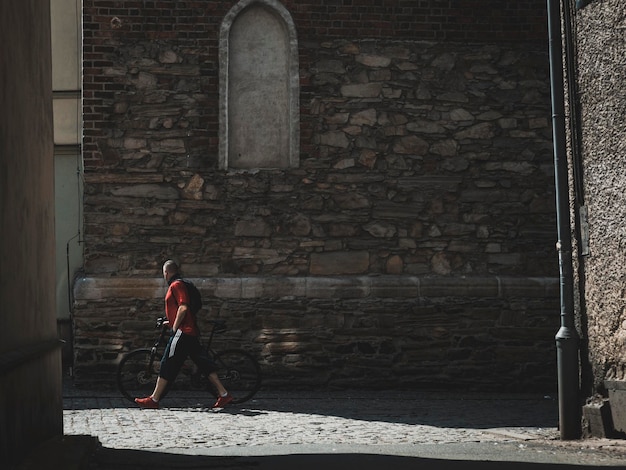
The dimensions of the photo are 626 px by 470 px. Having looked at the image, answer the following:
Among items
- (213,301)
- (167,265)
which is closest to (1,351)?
(167,265)

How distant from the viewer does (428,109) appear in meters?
14.0

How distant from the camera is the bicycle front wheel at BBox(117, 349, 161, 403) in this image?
40.7 ft

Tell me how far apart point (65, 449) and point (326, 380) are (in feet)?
23.3

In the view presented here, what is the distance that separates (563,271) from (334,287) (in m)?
4.85

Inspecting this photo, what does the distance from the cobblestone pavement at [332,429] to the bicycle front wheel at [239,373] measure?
7.9 inches

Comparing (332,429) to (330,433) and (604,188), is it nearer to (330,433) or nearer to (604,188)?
(330,433)

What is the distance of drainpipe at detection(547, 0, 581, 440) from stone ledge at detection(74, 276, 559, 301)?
4.55 metres

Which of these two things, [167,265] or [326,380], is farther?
[326,380]

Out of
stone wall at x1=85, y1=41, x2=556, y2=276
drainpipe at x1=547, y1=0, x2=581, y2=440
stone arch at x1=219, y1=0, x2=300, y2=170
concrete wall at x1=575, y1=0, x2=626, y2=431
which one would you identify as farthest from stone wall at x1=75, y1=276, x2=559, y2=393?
concrete wall at x1=575, y1=0, x2=626, y2=431

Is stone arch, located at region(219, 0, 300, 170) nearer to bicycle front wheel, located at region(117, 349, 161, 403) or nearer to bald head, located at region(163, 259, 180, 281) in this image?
bald head, located at region(163, 259, 180, 281)

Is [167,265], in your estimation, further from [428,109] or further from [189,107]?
[428,109]

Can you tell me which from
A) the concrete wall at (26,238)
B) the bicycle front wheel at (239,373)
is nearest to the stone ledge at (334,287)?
the bicycle front wheel at (239,373)

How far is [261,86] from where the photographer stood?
14039 millimetres

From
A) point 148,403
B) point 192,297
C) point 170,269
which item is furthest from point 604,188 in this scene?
point 148,403
